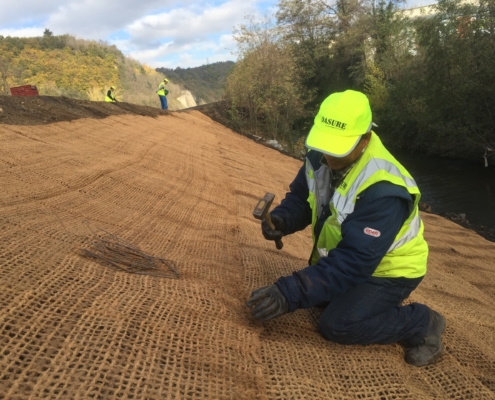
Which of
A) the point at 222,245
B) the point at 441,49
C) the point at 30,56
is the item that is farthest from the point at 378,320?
the point at 30,56

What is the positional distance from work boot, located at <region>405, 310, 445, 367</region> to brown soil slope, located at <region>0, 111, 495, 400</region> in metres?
0.05

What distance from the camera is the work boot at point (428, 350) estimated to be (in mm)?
2014

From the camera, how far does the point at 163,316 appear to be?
1696 millimetres

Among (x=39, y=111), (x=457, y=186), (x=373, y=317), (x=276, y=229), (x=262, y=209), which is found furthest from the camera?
(x=457, y=186)

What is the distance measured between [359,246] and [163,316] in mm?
905

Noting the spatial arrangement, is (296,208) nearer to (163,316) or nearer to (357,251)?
(357,251)

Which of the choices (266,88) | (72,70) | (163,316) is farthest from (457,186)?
(72,70)

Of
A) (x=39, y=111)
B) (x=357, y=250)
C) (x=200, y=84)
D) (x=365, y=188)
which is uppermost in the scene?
(x=200, y=84)

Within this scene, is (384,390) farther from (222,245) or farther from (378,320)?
(222,245)

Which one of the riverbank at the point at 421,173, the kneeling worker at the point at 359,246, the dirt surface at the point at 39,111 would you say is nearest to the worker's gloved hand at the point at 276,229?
the kneeling worker at the point at 359,246

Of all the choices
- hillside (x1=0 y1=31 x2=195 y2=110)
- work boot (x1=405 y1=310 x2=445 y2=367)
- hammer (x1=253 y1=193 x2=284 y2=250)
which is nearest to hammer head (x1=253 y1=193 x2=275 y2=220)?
hammer (x1=253 y1=193 x2=284 y2=250)

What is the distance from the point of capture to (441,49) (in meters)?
13.0

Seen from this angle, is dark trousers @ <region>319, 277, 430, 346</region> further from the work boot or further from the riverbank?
the riverbank

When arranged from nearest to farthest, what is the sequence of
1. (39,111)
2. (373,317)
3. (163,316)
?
1. (163,316)
2. (373,317)
3. (39,111)
